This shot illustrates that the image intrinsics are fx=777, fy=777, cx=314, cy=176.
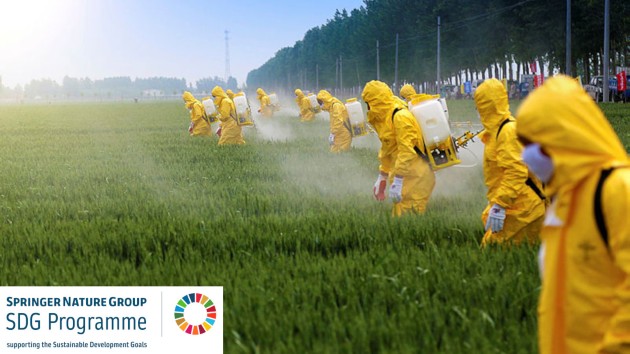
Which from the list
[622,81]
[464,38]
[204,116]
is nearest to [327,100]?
[204,116]

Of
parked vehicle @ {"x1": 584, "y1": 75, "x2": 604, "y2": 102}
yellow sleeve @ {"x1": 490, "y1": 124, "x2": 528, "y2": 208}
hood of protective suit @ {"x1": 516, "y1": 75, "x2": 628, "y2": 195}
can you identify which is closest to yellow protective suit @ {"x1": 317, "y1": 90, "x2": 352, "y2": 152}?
yellow sleeve @ {"x1": 490, "y1": 124, "x2": 528, "y2": 208}

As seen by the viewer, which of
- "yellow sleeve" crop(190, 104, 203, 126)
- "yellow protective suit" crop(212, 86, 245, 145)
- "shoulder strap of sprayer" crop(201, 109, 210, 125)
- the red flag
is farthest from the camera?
the red flag

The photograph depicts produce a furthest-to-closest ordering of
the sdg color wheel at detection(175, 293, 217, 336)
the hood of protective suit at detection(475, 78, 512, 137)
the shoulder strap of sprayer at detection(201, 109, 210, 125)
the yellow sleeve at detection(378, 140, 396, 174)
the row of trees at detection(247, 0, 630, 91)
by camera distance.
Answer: the row of trees at detection(247, 0, 630, 91) → the shoulder strap of sprayer at detection(201, 109, 210, 125) → the yellow sleeve at detection(378, 140, 396, 174) → the hood of protective suit at detection(475, 78, 512, 137) → the sdg color wheel at detection(175, 293, 217, 336)

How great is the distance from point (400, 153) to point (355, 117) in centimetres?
910

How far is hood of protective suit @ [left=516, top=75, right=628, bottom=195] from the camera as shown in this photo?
256cm

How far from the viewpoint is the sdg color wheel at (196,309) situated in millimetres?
4809

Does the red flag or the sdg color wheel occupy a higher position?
the red flag

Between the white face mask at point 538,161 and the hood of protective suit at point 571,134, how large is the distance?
6 centimetres

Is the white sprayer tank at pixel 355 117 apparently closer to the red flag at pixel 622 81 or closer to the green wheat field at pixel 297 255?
the green wheat field at pixel 297 255

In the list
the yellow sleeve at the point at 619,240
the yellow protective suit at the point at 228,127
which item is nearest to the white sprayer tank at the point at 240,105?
the yellow protective suit at the point at 228,127

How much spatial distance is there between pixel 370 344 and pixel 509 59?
6964cm

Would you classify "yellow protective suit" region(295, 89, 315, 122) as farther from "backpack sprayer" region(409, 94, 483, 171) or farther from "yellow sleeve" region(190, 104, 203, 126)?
"backpack sprayer" region(409, 94, 483, 171)
